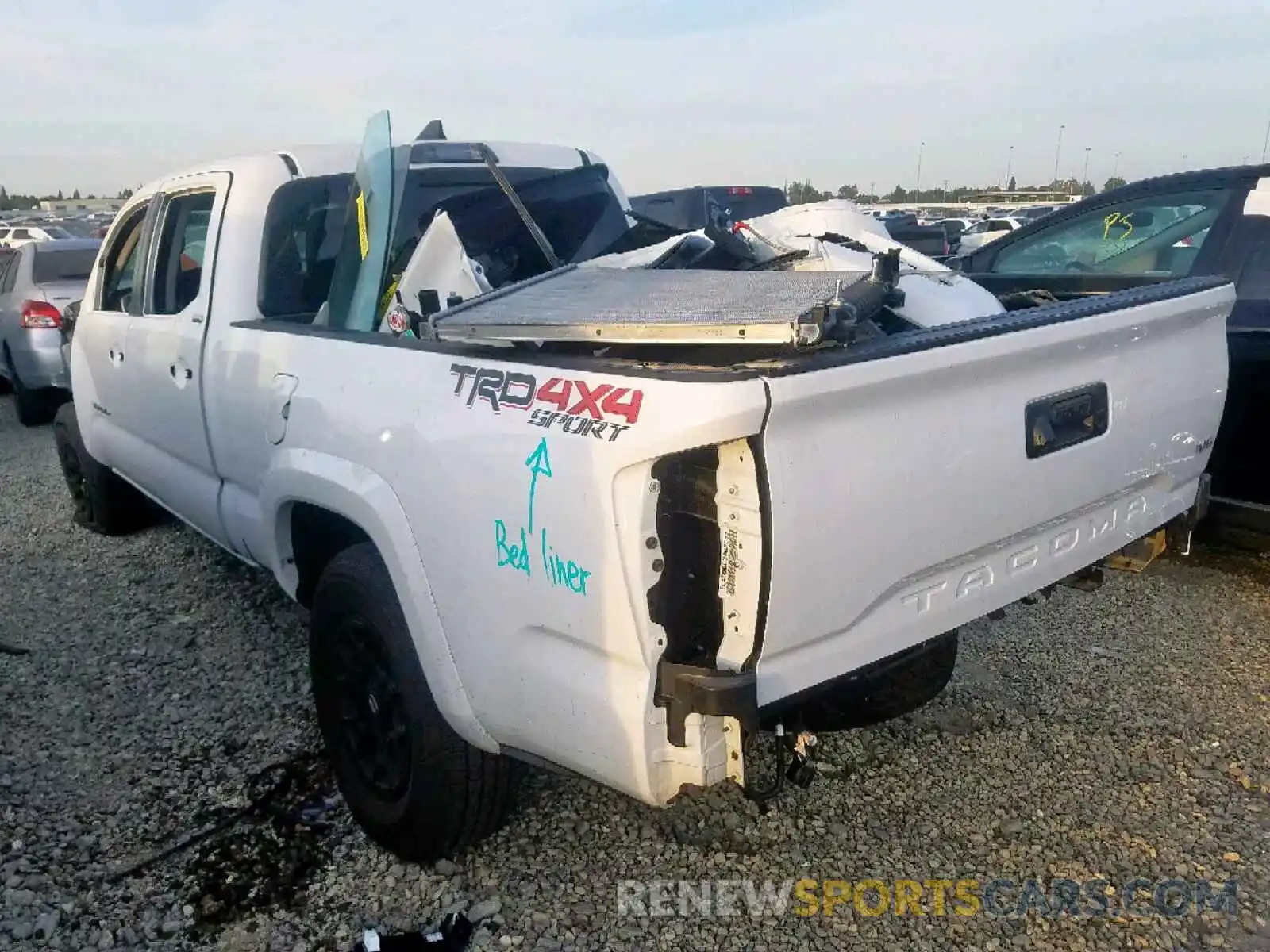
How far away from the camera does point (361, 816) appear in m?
2.90

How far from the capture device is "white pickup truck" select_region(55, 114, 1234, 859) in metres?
1.99

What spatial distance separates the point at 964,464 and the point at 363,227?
2.02 meters

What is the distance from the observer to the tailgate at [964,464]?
2006mm

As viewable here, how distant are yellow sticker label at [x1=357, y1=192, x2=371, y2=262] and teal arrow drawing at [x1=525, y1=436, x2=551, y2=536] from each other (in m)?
1.48

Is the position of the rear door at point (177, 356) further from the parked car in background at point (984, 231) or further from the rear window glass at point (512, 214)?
the parked car in background at point (984, 231)

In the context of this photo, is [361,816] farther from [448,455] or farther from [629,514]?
[629,514]

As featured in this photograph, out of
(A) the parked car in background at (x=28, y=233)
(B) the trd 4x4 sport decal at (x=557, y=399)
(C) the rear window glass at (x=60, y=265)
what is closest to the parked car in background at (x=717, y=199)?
(C) the rear window glass at (x=60, y=265)

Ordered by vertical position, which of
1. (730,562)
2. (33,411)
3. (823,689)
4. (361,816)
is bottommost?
(33,411)

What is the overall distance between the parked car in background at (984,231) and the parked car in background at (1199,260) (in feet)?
44.4

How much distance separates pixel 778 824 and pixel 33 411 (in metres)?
8.52

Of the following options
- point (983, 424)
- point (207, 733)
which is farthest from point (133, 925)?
point (983, 424)

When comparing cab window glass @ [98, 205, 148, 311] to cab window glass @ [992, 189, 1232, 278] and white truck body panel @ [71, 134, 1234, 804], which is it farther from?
cab window glass @ [992, 189, 1232, 278]

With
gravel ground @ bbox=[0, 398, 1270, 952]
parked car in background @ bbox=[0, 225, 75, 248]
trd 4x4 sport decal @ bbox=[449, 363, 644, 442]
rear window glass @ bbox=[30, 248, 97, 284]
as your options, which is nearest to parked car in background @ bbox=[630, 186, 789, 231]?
rear window glass @ bbox=[30, 248, 97, 284]

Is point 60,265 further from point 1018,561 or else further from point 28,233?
point 28,233
